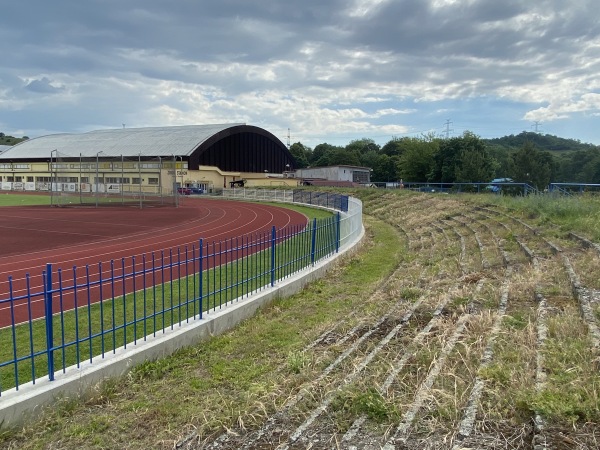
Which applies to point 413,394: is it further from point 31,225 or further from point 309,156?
point 309,156

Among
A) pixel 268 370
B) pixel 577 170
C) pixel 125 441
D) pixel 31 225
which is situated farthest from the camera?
pixel 577 170

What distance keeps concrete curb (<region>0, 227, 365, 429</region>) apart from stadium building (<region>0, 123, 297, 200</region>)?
4605 cm

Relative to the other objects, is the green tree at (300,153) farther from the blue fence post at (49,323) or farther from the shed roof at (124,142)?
the blue fence post at (49,323)

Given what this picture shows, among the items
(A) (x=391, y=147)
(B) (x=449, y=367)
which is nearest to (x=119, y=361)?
(B) (x=449, y=367)

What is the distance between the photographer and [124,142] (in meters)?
76.9

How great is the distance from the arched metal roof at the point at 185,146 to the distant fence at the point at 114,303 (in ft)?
175

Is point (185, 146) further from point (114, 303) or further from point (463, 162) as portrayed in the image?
point (114, 303)

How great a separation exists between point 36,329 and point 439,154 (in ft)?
227

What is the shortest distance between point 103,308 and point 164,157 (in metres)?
57.7

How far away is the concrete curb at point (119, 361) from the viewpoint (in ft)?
14.9

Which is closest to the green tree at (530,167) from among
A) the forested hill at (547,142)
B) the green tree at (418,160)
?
the green tree at (418,160)

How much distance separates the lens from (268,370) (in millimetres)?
5875

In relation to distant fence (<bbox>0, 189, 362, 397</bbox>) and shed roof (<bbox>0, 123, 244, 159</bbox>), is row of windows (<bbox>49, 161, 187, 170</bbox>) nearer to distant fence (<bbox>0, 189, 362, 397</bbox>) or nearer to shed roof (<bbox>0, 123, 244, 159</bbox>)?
shed roof (<bbox>0, 123, 244, 159</bbox>)

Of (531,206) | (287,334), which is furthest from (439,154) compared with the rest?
(287,334)
